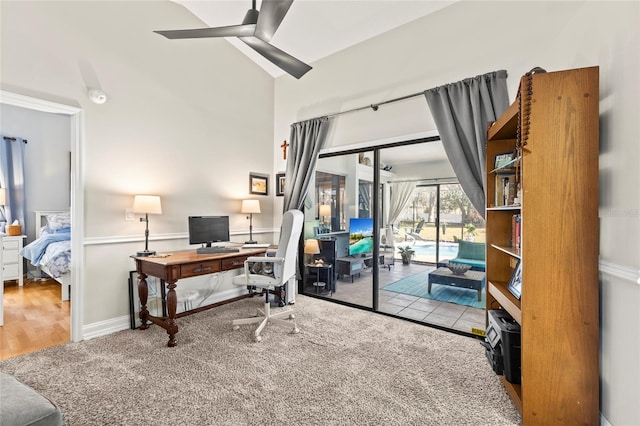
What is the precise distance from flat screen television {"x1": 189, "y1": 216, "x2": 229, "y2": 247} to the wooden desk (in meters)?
0.21

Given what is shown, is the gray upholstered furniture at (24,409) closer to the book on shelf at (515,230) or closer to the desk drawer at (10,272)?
the book on shelf at (515,230)

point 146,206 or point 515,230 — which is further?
point 146,206

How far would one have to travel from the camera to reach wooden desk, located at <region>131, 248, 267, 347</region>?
264 centimetres

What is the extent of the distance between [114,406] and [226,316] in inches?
60.4

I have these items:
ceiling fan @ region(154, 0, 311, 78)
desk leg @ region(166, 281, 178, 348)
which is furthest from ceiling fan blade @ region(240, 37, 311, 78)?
desk leg @ region(166, 281, 178, 348)

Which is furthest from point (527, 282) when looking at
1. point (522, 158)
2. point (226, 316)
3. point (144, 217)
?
point (144, 217)

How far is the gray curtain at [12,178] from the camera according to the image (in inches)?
188

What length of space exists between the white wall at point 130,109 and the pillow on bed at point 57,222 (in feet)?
9.17

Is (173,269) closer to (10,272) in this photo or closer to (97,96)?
(97,96)

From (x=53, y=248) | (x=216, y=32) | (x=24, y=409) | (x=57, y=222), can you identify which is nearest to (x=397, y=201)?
(x=216, y=32)

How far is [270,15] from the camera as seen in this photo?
1965 millimetres

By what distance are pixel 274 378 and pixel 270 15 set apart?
8.19 ft

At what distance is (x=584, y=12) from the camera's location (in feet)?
6.28

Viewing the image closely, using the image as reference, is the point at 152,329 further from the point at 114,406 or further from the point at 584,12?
the point at 584,12
